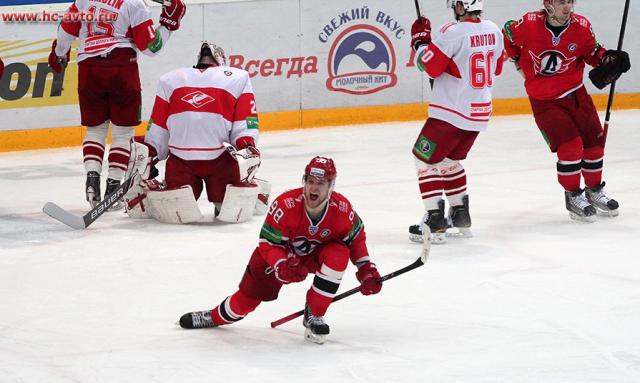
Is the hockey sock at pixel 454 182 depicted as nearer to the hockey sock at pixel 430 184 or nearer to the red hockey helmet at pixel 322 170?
the hockey sock at pixel 430 184

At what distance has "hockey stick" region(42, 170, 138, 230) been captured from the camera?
5.99 metres

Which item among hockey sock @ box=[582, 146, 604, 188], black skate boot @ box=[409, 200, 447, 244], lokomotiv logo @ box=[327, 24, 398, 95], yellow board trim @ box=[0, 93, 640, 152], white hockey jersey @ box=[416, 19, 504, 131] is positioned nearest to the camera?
white hockey jersey @ box=[416, 19, 504, 131]

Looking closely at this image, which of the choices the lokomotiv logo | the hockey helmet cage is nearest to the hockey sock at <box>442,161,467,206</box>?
the hockey helmet cage

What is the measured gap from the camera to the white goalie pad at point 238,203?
238 inches

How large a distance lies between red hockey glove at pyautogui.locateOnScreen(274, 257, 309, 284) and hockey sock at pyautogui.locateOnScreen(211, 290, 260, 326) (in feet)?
0.88

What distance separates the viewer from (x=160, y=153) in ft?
20.6

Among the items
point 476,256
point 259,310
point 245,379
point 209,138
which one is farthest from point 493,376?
point 209,138

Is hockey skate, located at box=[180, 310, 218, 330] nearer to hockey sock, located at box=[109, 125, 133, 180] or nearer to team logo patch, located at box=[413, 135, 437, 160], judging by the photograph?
team logo patch, located at box=[413, 135, 437, 160]

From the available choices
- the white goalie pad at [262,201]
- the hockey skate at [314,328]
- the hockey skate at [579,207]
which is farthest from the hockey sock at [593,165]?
the hockey skate at [314,328]

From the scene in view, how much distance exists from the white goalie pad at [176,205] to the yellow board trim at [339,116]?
8.75 ft

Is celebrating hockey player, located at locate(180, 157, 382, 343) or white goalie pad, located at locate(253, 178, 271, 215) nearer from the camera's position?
celebrating hockey player, located at locate(180, 157, 382, 343)

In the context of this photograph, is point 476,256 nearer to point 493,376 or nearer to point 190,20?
point 493,376

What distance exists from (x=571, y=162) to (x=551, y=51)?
0.55m

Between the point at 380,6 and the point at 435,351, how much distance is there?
6.05 metres
